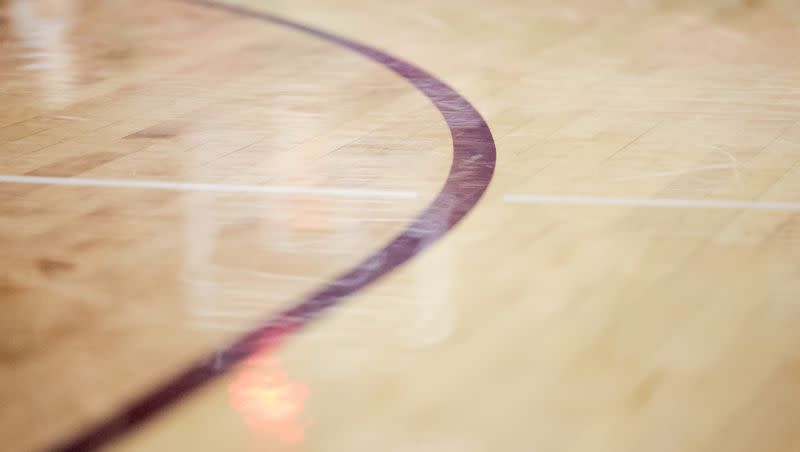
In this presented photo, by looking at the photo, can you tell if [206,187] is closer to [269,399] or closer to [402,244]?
[402,244]

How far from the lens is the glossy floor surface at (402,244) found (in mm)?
1562

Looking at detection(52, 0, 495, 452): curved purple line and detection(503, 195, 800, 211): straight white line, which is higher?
detection(52, 0, 495, 452): curved purple line

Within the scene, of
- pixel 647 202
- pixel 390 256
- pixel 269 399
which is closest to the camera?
pixel 269 399

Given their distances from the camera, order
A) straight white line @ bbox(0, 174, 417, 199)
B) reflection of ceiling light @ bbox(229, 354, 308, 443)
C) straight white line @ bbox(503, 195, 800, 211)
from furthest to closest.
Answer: straight white line @ bbox(0, 174, 417, 199) < straight white line @ bbox(503, 195, 800, 211) < reflection of ceiling light @ bbox(229, 354, 308, 443)

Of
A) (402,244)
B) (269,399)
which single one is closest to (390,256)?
(402,244)

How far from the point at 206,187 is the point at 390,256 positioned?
0.58m

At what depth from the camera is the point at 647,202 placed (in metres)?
2.32

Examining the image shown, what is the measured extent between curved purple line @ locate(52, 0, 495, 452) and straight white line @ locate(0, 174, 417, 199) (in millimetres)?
142

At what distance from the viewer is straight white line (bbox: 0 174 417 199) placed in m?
2.40

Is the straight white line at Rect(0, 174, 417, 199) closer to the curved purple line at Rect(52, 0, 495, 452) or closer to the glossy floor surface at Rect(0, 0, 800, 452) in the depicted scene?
the glossy floor surface at Rect(0, 0, 800, 452)

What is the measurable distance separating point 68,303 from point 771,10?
10.4ft

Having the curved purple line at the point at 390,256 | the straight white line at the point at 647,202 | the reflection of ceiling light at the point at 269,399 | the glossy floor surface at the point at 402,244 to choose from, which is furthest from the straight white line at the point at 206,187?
the reflection of ceiling light at the point at 269,399

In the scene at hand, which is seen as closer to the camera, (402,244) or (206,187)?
(402,244)

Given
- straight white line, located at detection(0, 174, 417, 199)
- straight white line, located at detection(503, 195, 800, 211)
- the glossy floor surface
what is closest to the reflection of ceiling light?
the glossy floor surface
